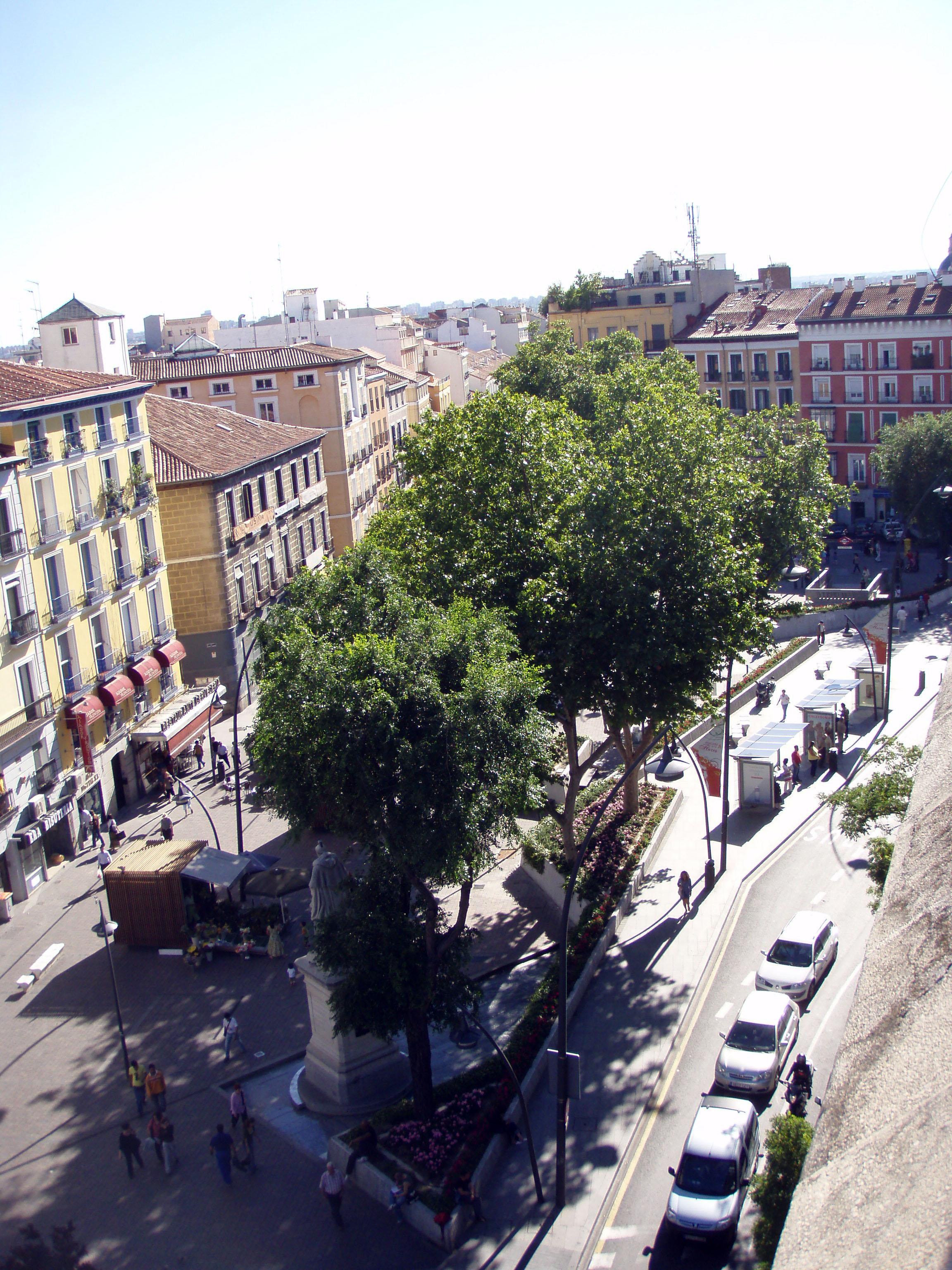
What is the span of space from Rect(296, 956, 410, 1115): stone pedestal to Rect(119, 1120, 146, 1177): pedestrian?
3.68m

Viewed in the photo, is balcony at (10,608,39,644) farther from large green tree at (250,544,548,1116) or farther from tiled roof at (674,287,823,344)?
tiled roof at (674,287,823,344)

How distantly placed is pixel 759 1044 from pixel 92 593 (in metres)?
27.7

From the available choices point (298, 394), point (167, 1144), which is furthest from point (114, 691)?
point (298, 394)

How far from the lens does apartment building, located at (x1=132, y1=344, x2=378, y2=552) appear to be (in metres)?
67.2

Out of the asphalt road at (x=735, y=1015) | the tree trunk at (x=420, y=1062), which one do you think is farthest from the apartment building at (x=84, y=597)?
the asphalt road at (x=735, y=1015)

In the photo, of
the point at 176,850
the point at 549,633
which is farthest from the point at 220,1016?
the point at 549,633

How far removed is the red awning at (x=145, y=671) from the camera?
139 feet

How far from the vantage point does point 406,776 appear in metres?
19.9

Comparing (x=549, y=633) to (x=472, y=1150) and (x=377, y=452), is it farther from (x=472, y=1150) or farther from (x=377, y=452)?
(x=377, y=452)

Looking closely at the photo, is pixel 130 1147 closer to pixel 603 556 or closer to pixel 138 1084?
pixel 138 1084

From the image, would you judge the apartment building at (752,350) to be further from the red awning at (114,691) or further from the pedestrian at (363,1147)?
the pedestrian at (363,1147)

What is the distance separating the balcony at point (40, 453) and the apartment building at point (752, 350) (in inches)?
1993

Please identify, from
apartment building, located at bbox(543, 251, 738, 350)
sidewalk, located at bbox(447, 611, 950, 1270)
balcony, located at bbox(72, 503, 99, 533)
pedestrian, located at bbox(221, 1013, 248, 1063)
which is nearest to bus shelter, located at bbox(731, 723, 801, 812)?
sidewalk, located at bbox(447, 611, 950, 1270)

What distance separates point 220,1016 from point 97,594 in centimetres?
1804
